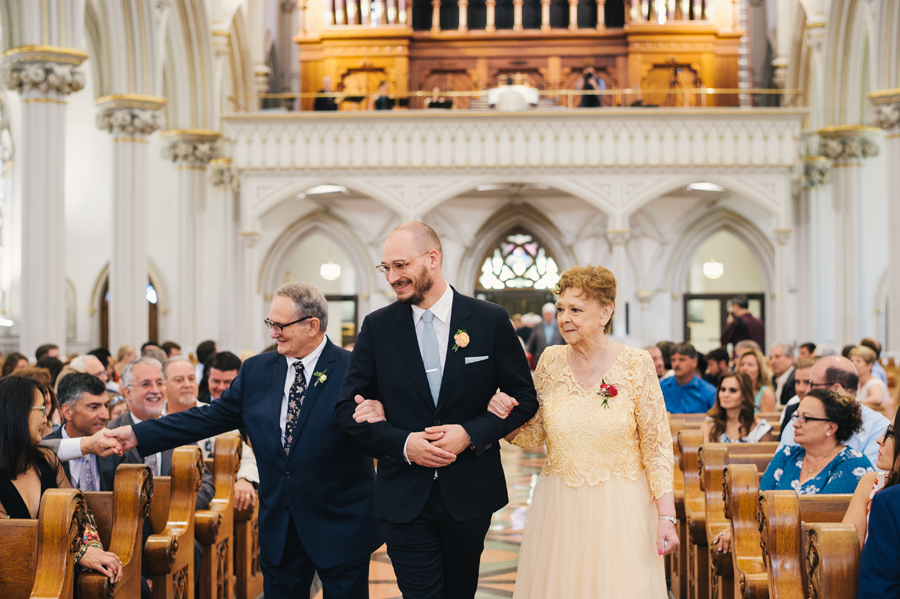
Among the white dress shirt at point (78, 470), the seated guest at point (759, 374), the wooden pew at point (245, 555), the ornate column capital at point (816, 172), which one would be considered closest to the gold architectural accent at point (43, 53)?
the wooden pew at point (245, 555)

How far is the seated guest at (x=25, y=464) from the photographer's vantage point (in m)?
3.08

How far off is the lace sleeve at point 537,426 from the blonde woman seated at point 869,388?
4495 mm

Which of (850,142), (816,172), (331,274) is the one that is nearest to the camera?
(850,142)

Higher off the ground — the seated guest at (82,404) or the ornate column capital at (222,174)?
the ornate column capital at (222,174)

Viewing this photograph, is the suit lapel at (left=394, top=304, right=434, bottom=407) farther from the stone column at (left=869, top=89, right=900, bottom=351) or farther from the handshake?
the stone column at (left=869, top=89, right=900, bottom=351)

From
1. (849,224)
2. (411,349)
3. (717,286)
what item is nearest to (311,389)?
(411,349)

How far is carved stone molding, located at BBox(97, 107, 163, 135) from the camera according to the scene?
12.8 m

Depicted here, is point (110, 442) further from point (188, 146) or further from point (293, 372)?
point (188, 146)

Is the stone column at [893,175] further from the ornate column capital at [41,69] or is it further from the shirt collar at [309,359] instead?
the shirt collar at [309,359]

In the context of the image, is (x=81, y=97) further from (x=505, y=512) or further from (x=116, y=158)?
(x=505, y=512)

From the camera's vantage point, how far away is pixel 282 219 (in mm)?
17516

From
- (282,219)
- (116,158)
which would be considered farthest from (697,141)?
(116,158)

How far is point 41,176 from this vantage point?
1013 cm

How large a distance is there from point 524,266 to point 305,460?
49.6 ft
